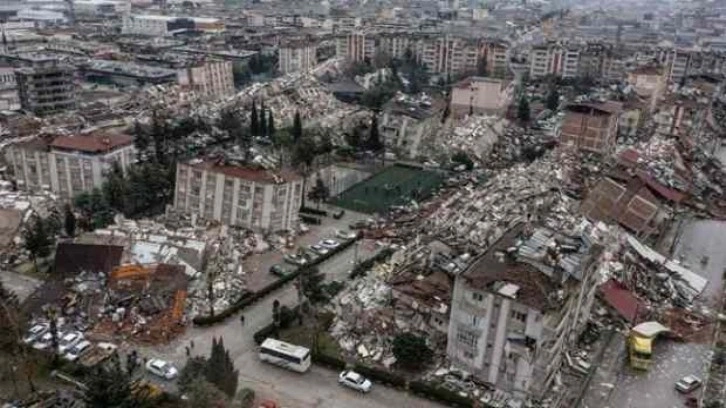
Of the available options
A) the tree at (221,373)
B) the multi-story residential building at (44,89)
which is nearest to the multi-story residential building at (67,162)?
the multi-story residential building at (44,89)

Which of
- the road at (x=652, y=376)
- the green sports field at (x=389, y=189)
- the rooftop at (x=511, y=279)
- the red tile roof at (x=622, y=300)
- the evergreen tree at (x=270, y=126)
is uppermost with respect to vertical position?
the rooftop at (x=511, y=279)

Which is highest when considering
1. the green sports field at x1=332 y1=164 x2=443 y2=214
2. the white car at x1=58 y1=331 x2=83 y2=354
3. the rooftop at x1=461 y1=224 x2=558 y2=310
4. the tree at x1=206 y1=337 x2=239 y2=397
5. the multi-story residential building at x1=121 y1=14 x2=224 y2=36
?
the multi-story residential building at x1=121 y1=14 x2=224 y2=36

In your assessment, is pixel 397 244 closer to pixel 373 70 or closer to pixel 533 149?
pixel 533 149

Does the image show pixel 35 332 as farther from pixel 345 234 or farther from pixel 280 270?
pixel 345 234

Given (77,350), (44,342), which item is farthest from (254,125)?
(77,350)

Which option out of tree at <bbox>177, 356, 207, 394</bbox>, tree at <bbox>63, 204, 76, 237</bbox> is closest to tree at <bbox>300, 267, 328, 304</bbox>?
tree at <bbox>177, 356, 207, 394</bbox>

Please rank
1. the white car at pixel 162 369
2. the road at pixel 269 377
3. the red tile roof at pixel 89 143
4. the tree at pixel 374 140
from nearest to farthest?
the road at pixel 269 377, the white car at pixel 162 369, the red tile roof at pixel 89 143, the tree at pixel 374 140

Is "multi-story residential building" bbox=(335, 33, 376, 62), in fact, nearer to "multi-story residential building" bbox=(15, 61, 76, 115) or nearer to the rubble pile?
"multi-story residential building" bbox=(15, 61, 76, 115)

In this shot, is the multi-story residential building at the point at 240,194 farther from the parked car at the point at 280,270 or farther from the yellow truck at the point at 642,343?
the yellow truck at the point at 642,343

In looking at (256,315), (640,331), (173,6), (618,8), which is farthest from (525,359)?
(618,8)
